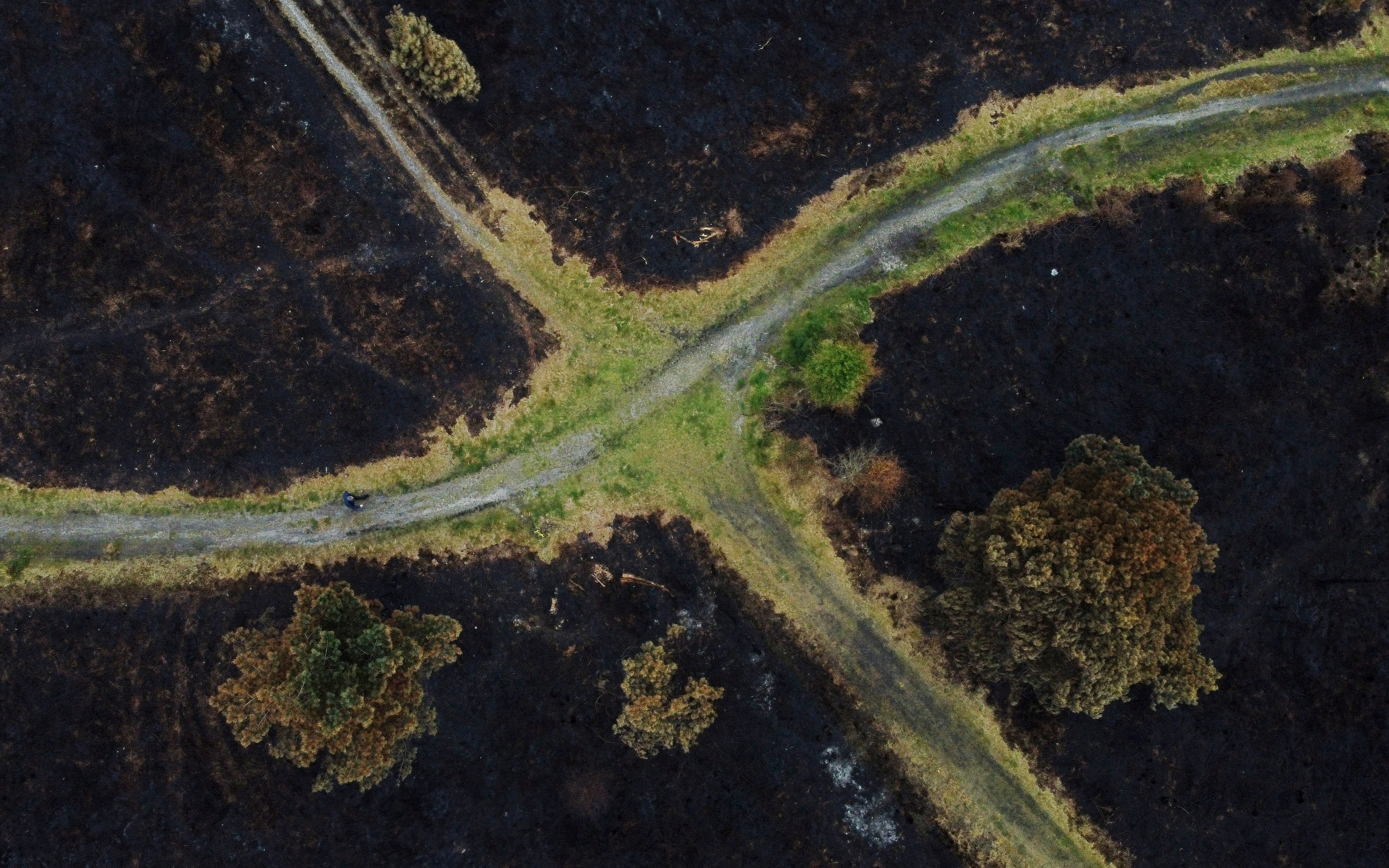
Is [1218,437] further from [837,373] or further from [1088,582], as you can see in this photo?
[837,373]

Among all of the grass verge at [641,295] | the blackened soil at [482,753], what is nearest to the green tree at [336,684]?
the blackened soil at [482,753]

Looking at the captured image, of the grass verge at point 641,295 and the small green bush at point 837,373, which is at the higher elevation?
the grass verge at point 641,295

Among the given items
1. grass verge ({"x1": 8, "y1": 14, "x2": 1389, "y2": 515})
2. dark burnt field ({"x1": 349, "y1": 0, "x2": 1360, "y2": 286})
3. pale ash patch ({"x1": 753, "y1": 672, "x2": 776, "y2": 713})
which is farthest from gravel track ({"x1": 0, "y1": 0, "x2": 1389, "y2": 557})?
pale ash patch ({"x1": 753, "y1": 672, "x2": 776, "y2": 713})

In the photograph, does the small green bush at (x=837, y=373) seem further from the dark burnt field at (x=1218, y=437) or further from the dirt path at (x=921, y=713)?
the dirt path at (x=921, y=713)

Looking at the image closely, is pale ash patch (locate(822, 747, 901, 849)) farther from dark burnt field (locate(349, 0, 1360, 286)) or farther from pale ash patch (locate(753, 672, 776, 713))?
dark burnt field (locate(349, 0, 1360, 286))

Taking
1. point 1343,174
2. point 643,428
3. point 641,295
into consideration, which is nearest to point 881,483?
point 643,428

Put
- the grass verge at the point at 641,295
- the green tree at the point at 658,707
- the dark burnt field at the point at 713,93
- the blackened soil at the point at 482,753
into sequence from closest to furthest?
the green tree at the point at 658,707 → the blackened soil at the point at 482,753 → the grass verge at the point at 641,295 → the dark burnt field at the point at 713,93
